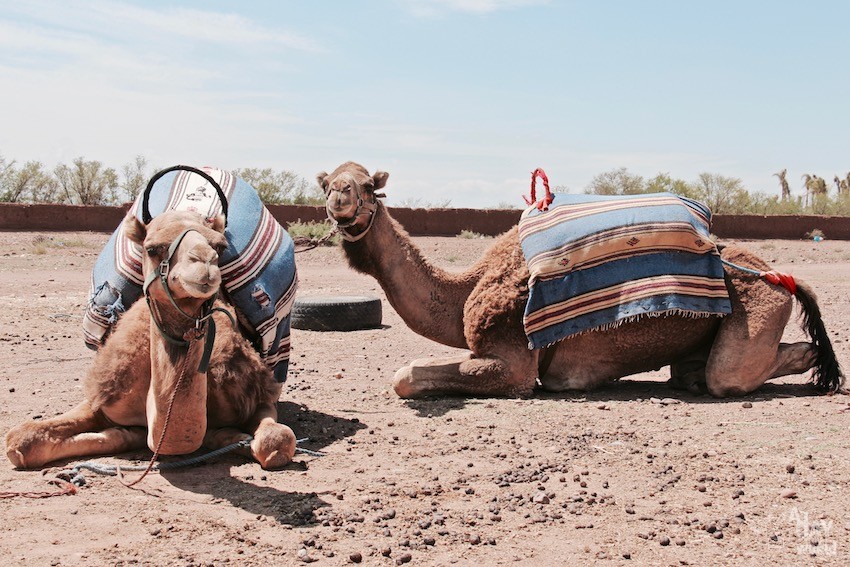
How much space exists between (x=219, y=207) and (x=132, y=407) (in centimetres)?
147

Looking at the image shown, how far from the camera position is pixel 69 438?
5.54 meters

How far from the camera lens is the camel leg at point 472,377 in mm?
7453

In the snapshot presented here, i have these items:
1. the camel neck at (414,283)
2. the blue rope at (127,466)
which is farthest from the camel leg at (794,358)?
the blue rope at (127,466)

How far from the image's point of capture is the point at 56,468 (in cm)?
544

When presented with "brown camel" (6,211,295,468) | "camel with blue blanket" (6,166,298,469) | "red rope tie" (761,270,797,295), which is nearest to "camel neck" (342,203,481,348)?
"camel with blue blanket" (6,166,298,469)

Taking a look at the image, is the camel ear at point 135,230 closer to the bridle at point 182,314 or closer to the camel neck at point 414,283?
the bridle at point 182,314

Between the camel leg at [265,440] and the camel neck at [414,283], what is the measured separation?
7.33 feet

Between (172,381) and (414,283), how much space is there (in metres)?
3.17

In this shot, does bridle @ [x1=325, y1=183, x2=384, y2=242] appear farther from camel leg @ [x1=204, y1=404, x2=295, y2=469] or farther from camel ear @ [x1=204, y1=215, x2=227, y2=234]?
camel leg @ [x1=204, y1=404, x2=295, y2=469]

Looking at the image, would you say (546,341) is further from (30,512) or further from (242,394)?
(30,512)

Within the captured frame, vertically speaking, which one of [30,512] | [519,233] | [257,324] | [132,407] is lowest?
[30,512]

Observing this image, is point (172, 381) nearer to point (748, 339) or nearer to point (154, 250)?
point (154, 250)

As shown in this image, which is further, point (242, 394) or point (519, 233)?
point (519, 233)

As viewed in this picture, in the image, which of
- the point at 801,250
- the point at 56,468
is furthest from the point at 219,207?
the point at 801,250
